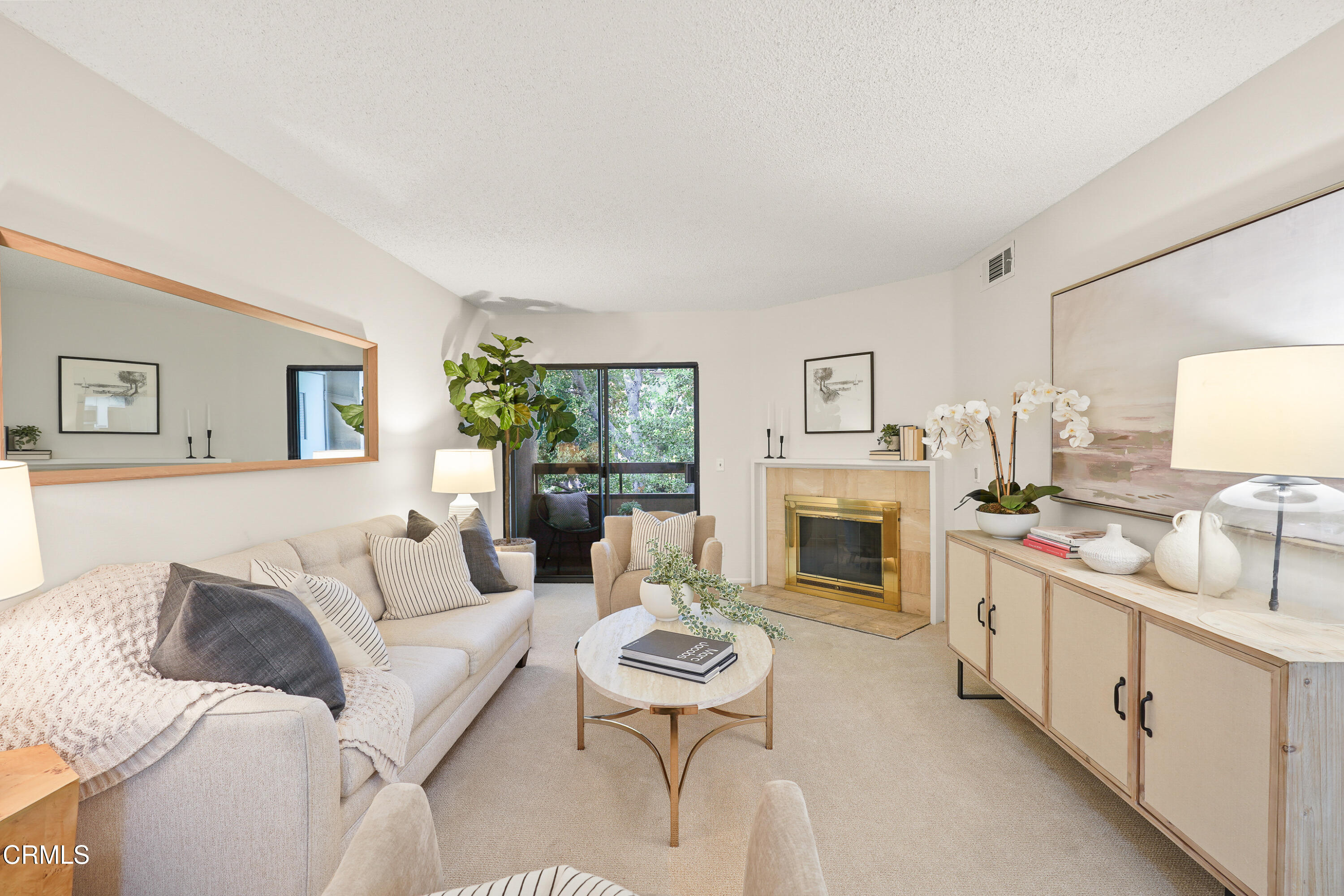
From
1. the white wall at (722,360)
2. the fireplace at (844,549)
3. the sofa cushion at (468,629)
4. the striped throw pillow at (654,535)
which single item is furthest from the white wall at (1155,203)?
the sofa cushion at (468,629)

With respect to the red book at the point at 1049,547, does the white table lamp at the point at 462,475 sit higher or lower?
higher

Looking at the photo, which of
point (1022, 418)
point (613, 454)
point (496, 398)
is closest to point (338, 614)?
point (496, 398)

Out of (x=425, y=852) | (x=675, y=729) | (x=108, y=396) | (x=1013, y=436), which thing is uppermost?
(x=108, y=396)

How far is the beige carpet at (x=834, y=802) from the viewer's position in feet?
5.50

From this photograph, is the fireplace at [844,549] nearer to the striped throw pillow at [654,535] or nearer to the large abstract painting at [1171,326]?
the striped throw pillow at [654,535]

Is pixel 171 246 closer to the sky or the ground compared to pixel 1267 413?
closer to the sky

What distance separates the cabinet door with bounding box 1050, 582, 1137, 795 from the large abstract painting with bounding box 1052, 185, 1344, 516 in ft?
1.75

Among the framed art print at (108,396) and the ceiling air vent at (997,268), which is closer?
the framed art print at (108,396)

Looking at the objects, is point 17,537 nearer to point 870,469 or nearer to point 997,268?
point 997,268

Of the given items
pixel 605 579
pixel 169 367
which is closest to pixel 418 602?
pixel 605 579

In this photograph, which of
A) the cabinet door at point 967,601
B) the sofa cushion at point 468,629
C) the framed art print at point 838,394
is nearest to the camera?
the sofa cushion at point 468,629

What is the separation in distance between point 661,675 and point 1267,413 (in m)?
1.79

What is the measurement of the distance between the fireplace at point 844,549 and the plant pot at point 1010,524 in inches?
63.5

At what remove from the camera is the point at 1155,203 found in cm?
226
